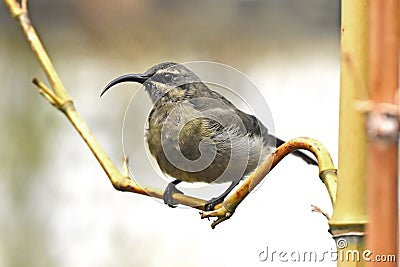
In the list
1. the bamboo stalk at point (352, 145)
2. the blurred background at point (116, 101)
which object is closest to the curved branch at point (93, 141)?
the bamboo stalk at point (352, 145)

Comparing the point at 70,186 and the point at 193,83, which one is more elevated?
the point at 70,186

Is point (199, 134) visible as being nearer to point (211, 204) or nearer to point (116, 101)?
point (211, 204)

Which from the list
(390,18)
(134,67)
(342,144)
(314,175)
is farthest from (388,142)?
(134,67)

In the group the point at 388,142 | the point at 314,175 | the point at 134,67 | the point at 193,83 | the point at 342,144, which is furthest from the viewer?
the point at 134,67

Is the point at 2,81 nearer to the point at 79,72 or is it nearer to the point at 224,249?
the point at 79,72

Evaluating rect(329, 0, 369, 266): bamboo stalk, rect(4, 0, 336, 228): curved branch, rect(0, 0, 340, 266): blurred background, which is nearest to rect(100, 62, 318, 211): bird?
rect(4, 0, 336, 228): curved branch
